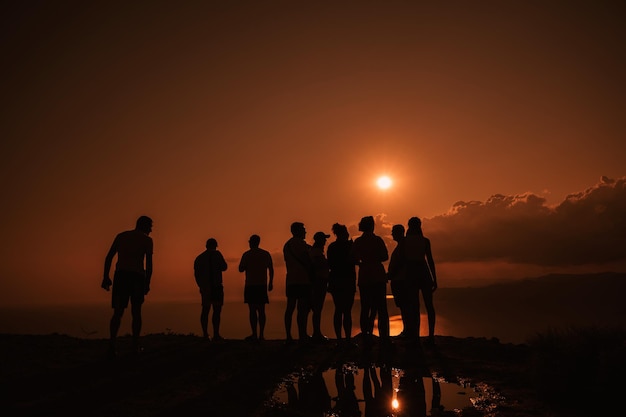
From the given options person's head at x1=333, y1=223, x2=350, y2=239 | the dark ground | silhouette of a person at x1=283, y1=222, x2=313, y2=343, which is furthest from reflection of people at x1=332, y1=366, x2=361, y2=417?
person's head at x1=333, y1=223, x2=350, y2=239

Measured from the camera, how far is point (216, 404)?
207 inches

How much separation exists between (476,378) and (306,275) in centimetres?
435

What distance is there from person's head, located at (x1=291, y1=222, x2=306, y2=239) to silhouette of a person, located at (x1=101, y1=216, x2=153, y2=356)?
3.26 m

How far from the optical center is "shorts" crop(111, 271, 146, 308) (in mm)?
8078

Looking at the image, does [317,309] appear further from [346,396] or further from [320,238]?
[346,396]

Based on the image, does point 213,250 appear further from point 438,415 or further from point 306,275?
point 438,415

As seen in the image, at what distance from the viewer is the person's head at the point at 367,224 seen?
946 cm

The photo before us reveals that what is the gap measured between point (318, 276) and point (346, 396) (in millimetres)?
5292

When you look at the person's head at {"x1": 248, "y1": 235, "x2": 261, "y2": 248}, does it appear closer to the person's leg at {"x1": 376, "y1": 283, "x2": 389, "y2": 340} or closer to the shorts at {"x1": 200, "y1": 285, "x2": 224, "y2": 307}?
the shorts at {"x1": 200, "y1": 285, "x2": 224, "y2": 307}

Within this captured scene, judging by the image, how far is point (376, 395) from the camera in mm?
5703

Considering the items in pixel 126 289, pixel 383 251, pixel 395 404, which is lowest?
pixel 395 404

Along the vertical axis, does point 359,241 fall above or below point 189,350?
above

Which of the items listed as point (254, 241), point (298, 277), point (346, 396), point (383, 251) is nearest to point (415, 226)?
point (383, 251)

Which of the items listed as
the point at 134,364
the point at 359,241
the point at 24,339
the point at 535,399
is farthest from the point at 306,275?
the point at 24,339
